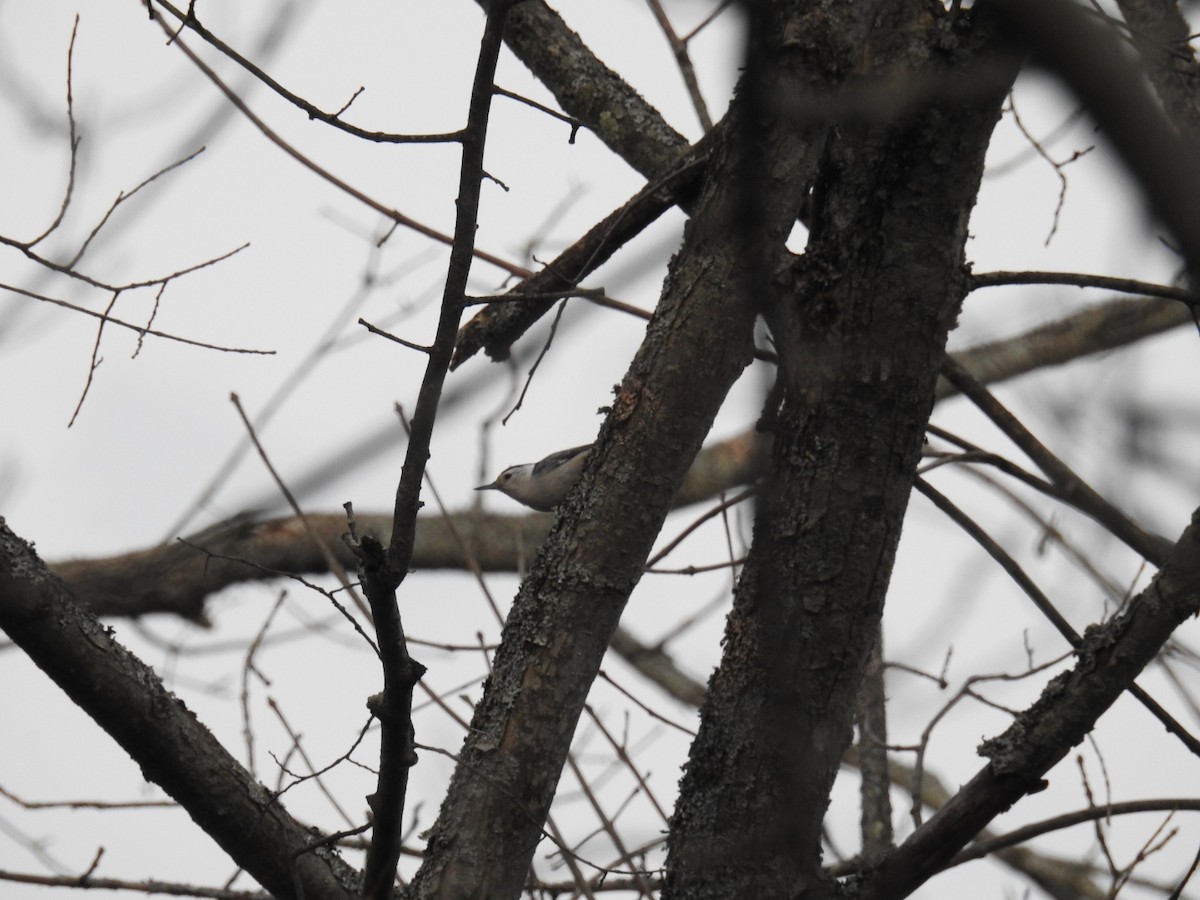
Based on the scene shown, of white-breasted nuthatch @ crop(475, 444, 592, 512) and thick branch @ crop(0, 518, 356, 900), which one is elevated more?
white-breasted nuthatch @ crop(475, 444, 592, 512)

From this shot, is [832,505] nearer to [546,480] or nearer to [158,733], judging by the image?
[158,733]

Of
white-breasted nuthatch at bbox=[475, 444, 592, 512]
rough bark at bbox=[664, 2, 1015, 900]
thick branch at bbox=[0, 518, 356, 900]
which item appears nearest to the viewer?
thick branch at bbox=[0, 518, 356, 900]

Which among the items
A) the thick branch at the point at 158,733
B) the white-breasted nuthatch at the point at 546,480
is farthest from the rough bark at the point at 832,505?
the white-breasted nuthatch at the point at 546,480

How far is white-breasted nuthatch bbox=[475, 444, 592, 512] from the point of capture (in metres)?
5.32

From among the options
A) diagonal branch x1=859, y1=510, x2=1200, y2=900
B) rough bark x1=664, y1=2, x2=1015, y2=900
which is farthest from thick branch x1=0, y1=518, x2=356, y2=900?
diagonal branch x1=859, y1=510, x2=1200, y2=900

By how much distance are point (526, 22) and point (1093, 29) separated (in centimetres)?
262

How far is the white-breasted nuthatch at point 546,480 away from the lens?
17.4 ft

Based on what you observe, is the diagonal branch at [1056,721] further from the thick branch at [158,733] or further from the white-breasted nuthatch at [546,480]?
the white-breasted nuthatch at [546,480]

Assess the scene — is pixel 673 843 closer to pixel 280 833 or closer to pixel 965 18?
pixel 280 833

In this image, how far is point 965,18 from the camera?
178cm

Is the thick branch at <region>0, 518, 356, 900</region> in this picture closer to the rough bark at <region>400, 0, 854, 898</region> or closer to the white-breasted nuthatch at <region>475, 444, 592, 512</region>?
the rough bark at <region>400, 0, 854, 898</region>

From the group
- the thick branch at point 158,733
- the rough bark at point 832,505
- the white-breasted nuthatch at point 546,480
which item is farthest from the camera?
the white-breasted nuthatch at point 546,480

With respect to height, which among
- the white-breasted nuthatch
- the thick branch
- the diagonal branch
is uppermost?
the white-breasted nuthatch

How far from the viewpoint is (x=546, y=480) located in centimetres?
558
